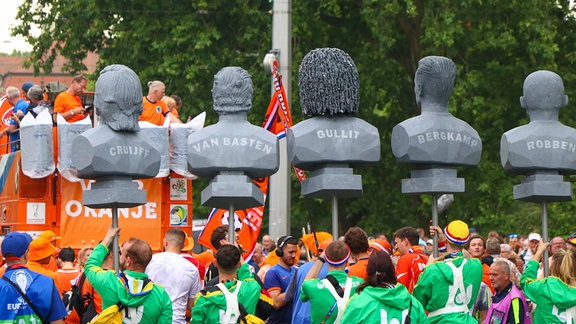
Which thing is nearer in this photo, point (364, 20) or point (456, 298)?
point (456, 298)

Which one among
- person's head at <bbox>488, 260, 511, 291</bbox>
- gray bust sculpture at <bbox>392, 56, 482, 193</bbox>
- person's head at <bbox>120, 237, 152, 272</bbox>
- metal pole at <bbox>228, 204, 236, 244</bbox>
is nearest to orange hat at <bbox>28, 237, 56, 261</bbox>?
person's head at <bbox>120, 237, 152, 272</bbox>

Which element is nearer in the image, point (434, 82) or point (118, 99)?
point (118, 99)

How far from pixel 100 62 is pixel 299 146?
54.2ft

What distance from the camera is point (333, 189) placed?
38.6 ft

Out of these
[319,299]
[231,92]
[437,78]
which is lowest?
[319,299]

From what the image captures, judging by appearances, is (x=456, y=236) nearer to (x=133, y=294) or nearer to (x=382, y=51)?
(x=133, y=294)

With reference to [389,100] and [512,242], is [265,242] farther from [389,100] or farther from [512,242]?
[389,100]

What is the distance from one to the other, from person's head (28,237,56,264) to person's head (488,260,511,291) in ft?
14.1

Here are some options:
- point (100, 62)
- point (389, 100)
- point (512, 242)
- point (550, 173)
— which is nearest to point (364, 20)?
point (389, 100)

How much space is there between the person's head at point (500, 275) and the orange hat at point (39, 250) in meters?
4.29

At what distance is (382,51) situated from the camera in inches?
1046

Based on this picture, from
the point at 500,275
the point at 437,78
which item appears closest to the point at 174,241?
the point at 437,78

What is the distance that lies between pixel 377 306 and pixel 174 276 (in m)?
2.56

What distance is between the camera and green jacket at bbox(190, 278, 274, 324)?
10.4m
